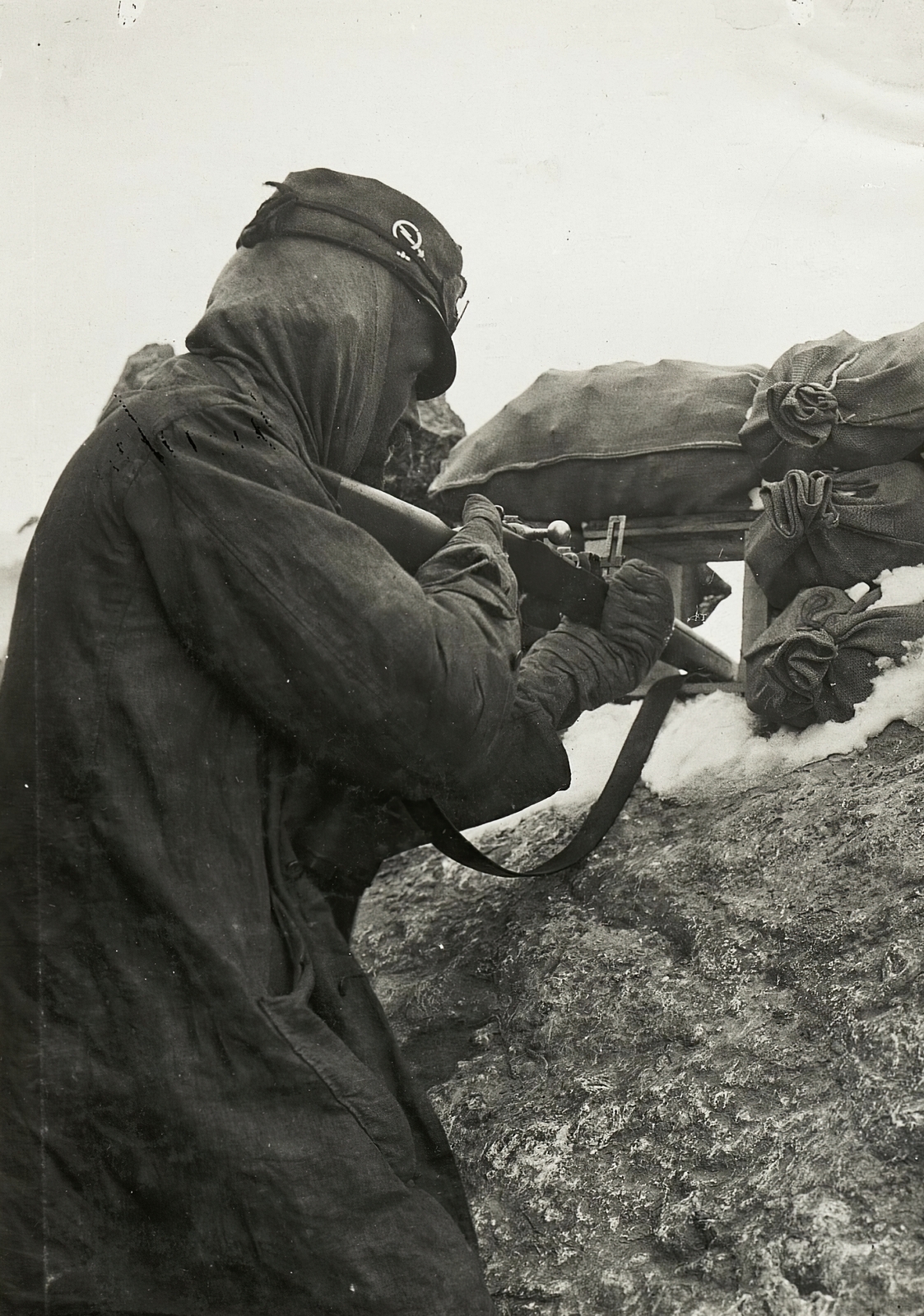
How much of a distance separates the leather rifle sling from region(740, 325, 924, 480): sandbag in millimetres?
528

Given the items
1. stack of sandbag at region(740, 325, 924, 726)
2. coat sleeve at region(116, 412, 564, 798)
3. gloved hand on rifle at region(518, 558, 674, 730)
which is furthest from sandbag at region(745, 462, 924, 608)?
coat sleeve at region(116, 412, 564, 798)

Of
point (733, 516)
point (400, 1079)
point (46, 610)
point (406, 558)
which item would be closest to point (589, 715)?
point (733, 516)

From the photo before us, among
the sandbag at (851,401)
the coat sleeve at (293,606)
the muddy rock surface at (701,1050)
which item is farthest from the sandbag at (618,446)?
the coat sleeve at (293,606)

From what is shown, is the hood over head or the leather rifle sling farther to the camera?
the leather rifle sling

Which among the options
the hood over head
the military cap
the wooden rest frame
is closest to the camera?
the hood over head

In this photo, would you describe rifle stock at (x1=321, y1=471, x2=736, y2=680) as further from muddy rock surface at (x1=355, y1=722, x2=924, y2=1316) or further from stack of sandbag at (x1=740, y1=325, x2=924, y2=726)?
muddy rock surface at (x1=355, y1=722, x2=924, y2=1316)

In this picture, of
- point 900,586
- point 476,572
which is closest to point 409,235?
point 476,572

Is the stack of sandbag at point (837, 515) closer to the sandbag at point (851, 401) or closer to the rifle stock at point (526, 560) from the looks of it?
the sandbag at point (851, 401)

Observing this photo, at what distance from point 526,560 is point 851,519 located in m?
0.65

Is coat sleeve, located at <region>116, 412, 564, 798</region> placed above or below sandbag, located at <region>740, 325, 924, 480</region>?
below

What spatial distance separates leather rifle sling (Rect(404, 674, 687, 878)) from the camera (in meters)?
2.06

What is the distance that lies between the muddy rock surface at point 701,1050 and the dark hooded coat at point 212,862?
→ 0.57ft

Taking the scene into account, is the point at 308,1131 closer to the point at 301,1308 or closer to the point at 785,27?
the point at 301,1308

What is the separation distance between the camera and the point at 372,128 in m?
2.45
